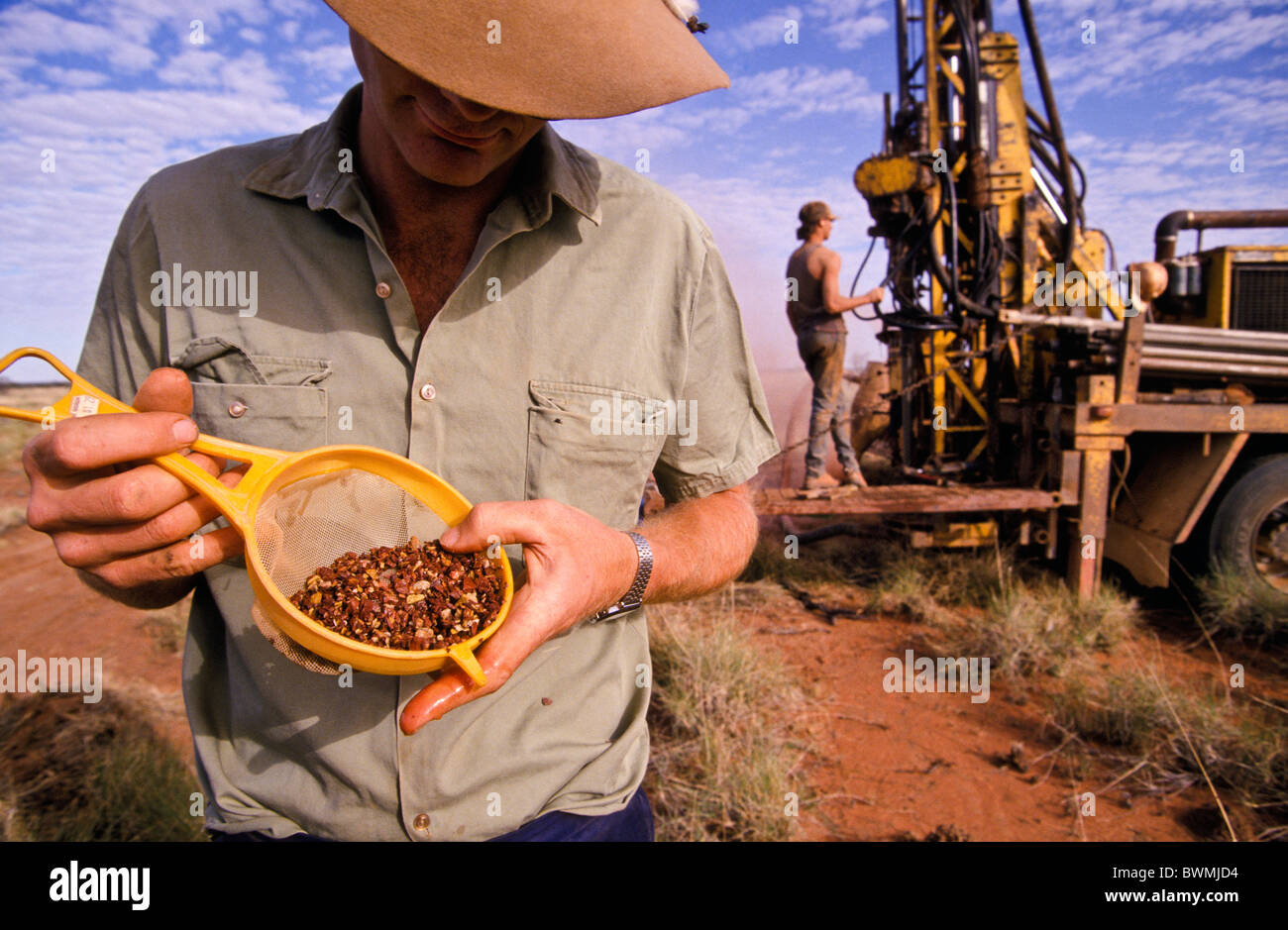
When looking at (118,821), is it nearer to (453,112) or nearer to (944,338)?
(453,112)

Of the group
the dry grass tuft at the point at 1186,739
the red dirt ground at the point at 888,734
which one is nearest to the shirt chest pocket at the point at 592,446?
the red dirt ground at the point at 888,734

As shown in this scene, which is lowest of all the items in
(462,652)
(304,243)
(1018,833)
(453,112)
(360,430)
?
(1018,833)

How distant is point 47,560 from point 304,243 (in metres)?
9.55

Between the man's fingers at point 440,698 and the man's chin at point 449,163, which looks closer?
the man's fingers at point 440,698

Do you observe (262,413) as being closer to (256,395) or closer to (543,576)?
(256,395)

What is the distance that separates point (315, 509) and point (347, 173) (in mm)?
637

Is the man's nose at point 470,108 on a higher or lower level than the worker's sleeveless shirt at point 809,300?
lower

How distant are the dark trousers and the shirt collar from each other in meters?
1.16

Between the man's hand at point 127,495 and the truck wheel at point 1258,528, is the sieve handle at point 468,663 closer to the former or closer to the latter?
the man's hand at point 127,495

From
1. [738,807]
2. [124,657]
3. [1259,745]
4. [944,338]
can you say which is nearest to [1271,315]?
[944,338]

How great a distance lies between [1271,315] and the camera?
7.00 meters

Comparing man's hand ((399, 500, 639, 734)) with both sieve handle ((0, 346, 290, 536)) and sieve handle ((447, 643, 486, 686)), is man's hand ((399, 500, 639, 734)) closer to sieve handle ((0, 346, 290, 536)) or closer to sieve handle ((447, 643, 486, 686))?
sieve handle ((447, 643, 486, 686))

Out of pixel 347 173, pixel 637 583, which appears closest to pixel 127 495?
pixel 347 173

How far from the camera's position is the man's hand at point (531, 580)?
1.25m
